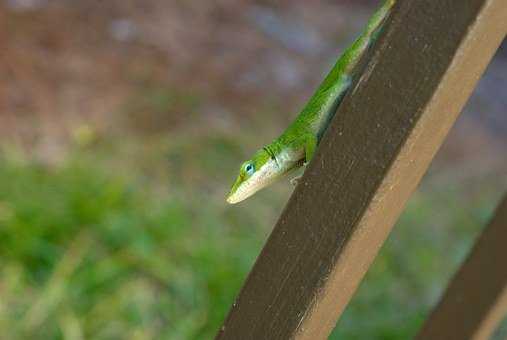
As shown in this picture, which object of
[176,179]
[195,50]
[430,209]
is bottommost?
[430,209]

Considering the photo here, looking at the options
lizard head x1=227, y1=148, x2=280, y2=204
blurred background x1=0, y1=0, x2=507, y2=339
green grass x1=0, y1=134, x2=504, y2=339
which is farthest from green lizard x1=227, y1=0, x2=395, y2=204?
green grass x1=0, y1=134, x2=504, y2=339

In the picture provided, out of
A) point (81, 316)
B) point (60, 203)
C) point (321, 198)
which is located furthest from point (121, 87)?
point (321, 198)

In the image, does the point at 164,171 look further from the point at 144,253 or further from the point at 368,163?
the point at 368,163

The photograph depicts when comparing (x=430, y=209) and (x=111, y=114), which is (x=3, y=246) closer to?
(x=111, y=114)

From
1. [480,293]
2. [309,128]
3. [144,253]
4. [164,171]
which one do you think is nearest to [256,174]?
[309,128]

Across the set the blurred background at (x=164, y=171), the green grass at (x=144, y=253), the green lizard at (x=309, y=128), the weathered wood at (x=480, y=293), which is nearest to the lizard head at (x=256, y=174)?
the green lizard at (x=309, y=128)

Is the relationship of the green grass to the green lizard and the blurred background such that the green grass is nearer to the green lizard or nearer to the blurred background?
the blurred background

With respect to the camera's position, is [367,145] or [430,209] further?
[430,209]
